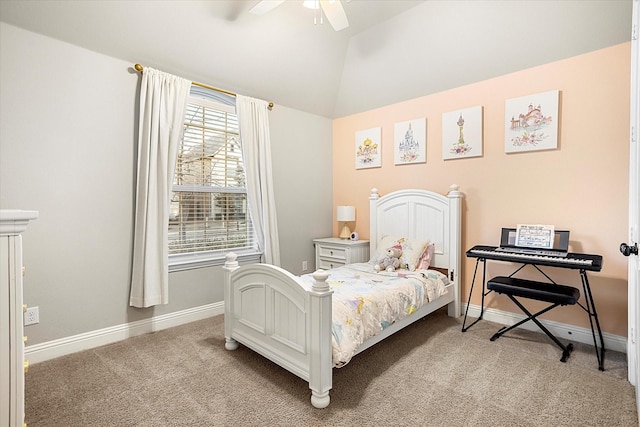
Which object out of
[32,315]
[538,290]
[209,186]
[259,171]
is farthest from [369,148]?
[32,315]

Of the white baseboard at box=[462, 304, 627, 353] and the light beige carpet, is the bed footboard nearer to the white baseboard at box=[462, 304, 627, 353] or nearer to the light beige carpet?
the light beige carpet

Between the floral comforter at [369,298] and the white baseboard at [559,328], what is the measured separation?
0.52 m

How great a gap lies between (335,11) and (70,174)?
7.64 feet

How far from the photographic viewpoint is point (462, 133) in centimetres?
336

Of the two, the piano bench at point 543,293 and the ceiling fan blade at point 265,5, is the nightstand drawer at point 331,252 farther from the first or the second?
the ceiling fan blade at point 265,5

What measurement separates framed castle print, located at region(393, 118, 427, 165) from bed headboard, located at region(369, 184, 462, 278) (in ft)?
1.37

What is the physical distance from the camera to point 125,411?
1838 millimetres

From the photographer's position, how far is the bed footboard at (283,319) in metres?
1.85

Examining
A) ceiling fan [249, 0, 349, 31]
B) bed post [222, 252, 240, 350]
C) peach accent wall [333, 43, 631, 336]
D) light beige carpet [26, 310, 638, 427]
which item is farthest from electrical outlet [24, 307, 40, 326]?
peach accent wall [333, 43, 631, 336]

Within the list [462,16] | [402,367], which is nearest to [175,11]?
[462,16]

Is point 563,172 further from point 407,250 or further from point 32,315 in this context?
point 32,315

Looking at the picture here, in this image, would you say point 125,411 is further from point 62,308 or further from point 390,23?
point 390,23

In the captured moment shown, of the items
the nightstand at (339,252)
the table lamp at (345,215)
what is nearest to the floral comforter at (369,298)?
the nightstand at (339,252)

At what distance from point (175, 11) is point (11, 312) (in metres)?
2.55
